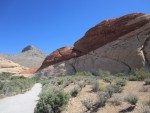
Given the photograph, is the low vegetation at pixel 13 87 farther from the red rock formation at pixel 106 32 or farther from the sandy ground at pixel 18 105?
the red rock formation at pixel 106 32

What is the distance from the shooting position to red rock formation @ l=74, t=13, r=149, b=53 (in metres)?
37.2

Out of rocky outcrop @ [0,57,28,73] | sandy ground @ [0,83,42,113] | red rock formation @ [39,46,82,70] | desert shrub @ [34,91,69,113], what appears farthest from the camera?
rocky outcrop @ [0,57,28,73]

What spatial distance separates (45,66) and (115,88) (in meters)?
40.2

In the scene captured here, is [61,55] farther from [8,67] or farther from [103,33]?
[8,67]

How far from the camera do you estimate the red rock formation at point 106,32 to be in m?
37.2

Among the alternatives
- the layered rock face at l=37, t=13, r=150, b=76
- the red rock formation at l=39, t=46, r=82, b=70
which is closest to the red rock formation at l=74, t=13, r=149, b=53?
the layered rock face at l=37, t=13, r=150, b=76

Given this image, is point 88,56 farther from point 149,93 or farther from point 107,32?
point 149,93

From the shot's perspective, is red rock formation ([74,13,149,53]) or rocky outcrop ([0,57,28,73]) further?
rocky outcrop ([0,57,28,73])

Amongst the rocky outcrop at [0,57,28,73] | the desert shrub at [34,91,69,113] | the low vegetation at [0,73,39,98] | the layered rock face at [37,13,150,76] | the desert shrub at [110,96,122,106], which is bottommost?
the desert shrub at [110,96,122,106]

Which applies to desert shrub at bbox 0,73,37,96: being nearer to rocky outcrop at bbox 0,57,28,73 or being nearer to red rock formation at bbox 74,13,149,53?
red rock formation at bbox 74,13,149,53

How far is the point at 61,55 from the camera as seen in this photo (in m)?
50.2

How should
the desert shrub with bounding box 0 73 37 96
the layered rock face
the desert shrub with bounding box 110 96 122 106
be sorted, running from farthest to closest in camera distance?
the layered rock face → the desert shrub with bounding box 0 73 37 96 → the desert shrub with bounding box 110 96 122 106

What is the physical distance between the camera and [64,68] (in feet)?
152

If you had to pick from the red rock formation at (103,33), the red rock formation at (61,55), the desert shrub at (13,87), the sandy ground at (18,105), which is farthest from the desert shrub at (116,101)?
the red rock formation at (61,55)
